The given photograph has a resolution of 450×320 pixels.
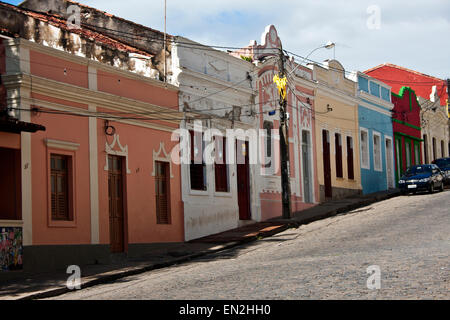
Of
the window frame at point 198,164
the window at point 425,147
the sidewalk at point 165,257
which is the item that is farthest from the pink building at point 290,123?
the window at point 425,147

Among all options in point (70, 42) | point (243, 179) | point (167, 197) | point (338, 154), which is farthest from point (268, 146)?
point (70, 42)

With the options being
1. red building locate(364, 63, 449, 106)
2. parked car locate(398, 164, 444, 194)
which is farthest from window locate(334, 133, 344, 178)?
red building locate(364, 63, 449, 106)

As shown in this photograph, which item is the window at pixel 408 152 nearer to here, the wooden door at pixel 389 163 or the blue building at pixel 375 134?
the blue building at pixel 375 134

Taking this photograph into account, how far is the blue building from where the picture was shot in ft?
112

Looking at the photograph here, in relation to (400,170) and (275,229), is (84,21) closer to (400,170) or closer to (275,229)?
(275,229)

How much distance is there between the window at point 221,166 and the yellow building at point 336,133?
6.74 meters

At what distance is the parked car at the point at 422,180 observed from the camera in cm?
3031

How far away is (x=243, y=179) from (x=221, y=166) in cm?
140

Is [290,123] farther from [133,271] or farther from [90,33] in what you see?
[133,271]

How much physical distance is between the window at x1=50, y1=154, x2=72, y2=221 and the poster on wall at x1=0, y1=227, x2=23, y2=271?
1.50 metres

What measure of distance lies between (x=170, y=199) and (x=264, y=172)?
574 centimetres

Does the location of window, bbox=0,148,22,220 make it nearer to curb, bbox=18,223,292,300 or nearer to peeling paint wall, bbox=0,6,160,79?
curb, bbox=18,223,292,300

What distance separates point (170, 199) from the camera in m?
20.8
